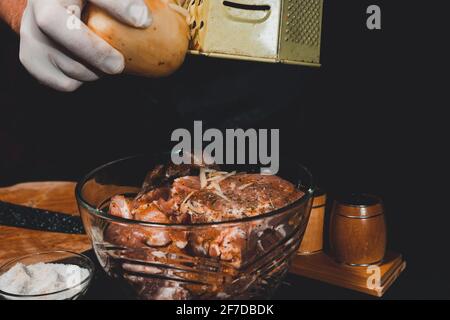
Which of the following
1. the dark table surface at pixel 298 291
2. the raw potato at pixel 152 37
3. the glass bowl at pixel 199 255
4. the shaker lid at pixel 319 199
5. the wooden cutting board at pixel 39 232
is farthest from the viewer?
the wooden cutting board at pixel 39 232

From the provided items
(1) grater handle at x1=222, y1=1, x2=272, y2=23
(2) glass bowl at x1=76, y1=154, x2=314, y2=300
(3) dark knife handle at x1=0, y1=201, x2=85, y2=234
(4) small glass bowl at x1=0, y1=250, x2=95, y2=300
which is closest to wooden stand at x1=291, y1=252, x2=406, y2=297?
(2) glass bowl at x1=76, y1=154, x2=314, y2=300

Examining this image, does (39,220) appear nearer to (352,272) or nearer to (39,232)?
(39,232)

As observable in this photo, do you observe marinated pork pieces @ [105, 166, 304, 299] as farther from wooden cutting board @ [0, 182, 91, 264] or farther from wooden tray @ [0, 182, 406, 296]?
wooden cutting board @ [0, 182, 91, 264]

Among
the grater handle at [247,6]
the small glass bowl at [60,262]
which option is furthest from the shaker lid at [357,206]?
the small glass bowl at [60,262]

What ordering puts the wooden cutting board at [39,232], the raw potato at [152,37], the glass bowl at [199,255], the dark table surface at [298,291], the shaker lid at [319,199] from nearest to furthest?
the glass bowl at [199,255] → the raw potato at [152,37] → the dark table surface at [298,291] → the shaker lid at [319,199] → the wooden cutting board at [39,232]

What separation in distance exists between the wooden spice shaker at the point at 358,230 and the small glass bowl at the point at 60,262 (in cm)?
64

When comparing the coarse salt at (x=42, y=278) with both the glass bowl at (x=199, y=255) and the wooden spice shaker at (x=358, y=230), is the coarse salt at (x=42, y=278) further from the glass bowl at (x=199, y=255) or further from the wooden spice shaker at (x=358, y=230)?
the wooden spice shaker at (x=358, y=230)

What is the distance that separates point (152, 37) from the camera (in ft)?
3.28

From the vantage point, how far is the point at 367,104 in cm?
164

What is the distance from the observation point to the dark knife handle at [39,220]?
5.15 ft

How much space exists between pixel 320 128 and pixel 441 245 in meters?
0.59
